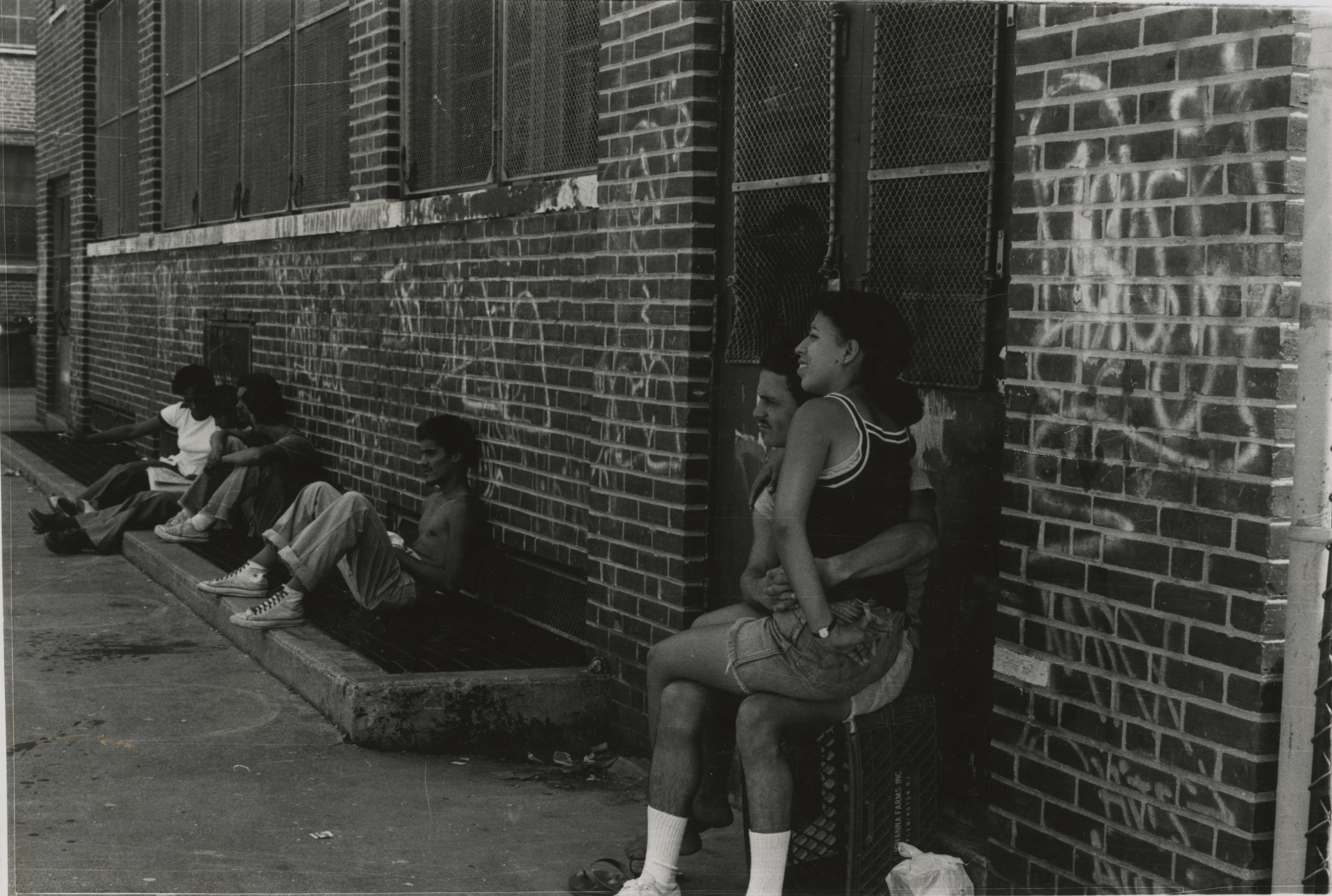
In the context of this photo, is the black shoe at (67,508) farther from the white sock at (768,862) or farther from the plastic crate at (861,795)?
the white sock at (768,862)

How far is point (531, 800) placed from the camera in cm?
545

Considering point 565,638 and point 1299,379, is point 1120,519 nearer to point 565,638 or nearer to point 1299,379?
point 1299,379

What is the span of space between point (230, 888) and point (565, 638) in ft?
8.35

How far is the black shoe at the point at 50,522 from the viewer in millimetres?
10203

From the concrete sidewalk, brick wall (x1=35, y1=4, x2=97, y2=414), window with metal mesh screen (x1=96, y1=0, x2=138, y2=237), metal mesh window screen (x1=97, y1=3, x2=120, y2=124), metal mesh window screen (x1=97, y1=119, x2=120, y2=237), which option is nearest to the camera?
the concrete sidewalk

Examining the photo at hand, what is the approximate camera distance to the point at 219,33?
12.0m

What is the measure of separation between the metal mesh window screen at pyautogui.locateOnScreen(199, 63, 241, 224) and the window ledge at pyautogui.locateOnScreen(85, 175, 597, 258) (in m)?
0.18

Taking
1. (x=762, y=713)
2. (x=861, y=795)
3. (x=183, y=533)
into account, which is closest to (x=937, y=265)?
→ (x=762, y=713)

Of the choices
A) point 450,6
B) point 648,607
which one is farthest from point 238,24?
point 648,607

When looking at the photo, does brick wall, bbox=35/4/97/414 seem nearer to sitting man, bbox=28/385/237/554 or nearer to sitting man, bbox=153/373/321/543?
sitting man, bbox=28/385/237/554

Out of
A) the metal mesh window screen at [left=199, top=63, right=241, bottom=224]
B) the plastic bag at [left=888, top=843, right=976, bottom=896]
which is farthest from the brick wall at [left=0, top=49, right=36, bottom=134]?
the plastic bag at [left=888, top=843, right=976, bottom=896]

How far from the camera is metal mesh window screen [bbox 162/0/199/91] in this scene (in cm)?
1248

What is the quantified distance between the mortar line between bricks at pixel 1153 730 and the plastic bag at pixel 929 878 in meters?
0.43

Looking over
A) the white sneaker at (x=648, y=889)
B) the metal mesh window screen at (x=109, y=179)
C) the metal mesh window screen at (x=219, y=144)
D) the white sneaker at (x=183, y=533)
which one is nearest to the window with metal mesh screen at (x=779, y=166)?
the white sneaker at (x=648, y=889)
